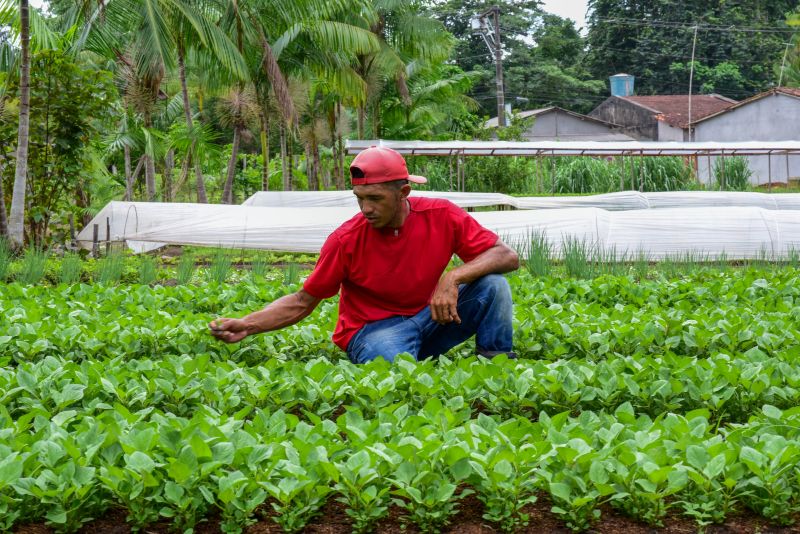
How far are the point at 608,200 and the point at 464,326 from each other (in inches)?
489

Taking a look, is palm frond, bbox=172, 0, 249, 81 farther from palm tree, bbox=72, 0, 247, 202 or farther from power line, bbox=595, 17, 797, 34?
power line, bbox=595, 17, 797, 34

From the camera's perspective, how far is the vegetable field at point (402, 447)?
2693 millimetres

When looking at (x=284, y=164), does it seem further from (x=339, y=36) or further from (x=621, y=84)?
(x=621, y=84)

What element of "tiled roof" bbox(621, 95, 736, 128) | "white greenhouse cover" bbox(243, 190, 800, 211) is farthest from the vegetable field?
"tiled roof" bbox(621, 95, 736, 128)

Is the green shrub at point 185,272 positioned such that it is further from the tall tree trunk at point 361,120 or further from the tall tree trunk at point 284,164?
the tall tree trunk at point 361,120

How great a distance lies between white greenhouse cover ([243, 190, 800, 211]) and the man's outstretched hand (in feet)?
36.5

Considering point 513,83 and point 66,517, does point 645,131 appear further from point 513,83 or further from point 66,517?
point 66,517

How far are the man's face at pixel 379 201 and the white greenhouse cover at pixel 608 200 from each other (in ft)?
36.0

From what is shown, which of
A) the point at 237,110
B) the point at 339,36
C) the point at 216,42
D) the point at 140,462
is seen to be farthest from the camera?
the point at 237,110

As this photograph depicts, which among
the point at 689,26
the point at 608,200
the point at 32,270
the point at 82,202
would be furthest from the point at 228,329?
the point at 689,26

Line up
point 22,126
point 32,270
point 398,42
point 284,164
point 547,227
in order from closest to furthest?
point 32,270, point 22,126, point 547,227, point 284,164, point 398,42

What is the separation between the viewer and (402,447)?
9.18 feet

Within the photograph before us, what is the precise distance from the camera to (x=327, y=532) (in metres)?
2.73

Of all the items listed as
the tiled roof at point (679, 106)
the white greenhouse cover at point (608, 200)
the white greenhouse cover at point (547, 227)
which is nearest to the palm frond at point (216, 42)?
the white greenhouse cover at point (608, 200)
